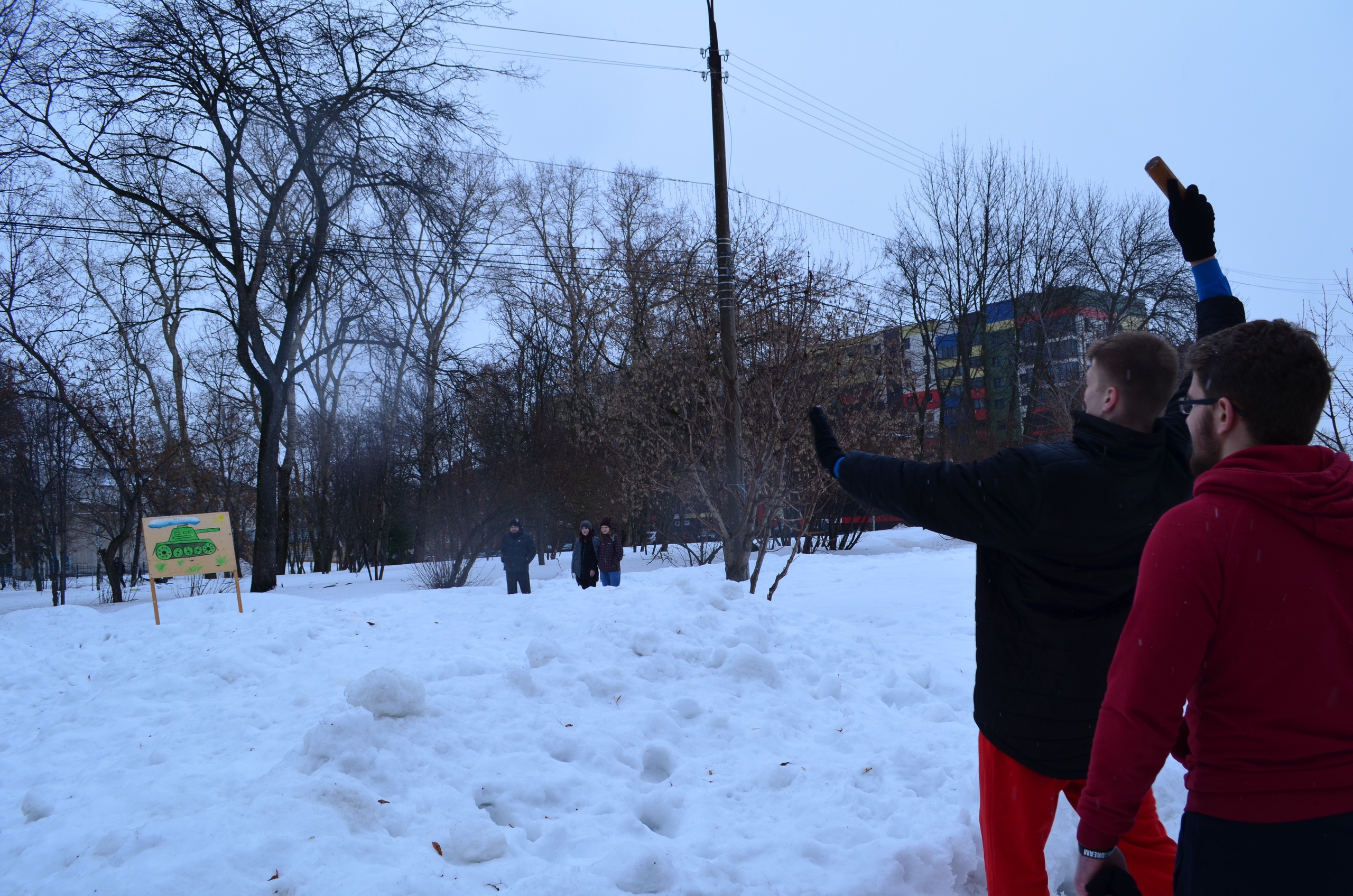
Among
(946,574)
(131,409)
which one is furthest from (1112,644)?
(131,409)

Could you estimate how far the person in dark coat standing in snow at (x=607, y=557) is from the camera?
14.6 metres

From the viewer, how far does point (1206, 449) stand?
176 cm

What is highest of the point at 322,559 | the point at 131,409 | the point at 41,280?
the point at 41,280

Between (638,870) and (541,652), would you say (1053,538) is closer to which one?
(638,870)

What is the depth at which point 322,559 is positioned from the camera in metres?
31.0

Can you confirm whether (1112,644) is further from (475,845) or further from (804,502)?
(804,502)

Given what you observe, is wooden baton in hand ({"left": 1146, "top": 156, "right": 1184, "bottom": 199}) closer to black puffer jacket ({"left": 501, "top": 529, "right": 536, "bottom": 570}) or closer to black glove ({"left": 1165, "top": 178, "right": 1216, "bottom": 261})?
black glove ({"left": 1165, "top": 178, "right": 1216, "bottom": 261})

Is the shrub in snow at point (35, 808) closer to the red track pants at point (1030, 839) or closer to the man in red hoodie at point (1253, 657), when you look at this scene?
the red track pants at point (1030, 839)

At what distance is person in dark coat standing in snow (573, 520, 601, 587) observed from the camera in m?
14.8

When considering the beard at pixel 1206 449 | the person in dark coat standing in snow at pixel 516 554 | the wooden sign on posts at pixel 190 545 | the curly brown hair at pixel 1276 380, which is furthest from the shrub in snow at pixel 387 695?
the person in dark coat standing in snow at pixel 516 554

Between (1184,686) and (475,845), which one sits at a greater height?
(1184,686)

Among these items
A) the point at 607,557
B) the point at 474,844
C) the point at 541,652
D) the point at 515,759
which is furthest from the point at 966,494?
the point at 607,557

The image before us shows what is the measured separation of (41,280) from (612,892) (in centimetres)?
2344

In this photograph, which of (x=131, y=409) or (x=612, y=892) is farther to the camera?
(x=131, y=409)
